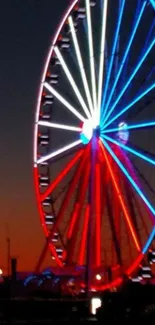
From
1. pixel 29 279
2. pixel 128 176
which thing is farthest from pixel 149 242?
pixel 29 279

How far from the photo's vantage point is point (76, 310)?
3325 cm

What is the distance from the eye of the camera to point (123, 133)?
43312 millimetres

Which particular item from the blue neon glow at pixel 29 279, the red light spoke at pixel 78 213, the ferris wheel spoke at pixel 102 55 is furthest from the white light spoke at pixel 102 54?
the blue neon glow at pixel 29 279

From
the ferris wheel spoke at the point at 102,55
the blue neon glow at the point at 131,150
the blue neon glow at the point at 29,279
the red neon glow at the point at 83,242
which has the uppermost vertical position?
the ferris wheel spoke at the point at 102,55

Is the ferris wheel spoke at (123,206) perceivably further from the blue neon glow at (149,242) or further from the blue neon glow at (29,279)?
the blue neon glow at (29,279)

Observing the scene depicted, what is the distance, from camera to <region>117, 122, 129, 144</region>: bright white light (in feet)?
142

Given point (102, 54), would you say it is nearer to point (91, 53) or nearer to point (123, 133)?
point (91, 53)

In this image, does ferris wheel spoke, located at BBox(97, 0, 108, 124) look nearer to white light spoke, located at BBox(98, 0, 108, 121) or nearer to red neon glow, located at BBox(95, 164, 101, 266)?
white light spoke, located at BBox(98, 0, 108, 121)

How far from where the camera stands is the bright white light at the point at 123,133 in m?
43.2

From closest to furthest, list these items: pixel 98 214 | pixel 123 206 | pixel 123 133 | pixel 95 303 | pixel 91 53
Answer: pixel 95 303, pixel 123 133, pixel 123 206, pixel 91 53, pixel 98 214

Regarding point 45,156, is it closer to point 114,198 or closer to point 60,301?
point 114,198

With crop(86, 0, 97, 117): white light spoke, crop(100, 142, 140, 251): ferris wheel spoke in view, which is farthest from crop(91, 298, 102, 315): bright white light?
crop(86, 0, 97, 117): white light spoke

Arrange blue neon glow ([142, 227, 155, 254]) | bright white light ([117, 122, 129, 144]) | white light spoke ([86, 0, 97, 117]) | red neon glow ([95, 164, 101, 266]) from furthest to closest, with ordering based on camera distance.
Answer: red neon glow ([95, 164, 101, 266])
white light spoke ([86, 0, 97, 117])
bright white light ([117, 122, 129, 144])
blue neon glow ([142, 227, 155, 254])

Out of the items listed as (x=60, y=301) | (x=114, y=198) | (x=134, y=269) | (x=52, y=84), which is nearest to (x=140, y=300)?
(x=60, y=301)
